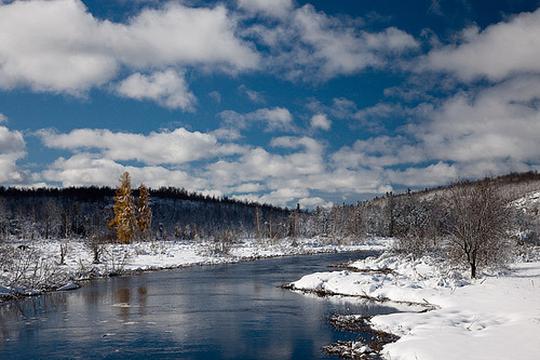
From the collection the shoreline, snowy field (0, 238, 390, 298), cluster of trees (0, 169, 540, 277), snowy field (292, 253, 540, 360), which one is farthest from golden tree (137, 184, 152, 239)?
snowy field (292, 253, 540, 360)

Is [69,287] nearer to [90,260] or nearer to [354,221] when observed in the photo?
[90,260]

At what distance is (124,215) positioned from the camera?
72125mm

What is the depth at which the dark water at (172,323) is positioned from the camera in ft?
57.6

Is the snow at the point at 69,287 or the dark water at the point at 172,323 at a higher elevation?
the snow at the point at 69,287

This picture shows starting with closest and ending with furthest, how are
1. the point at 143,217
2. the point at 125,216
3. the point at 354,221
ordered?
the point at 125,216
the point at 143,217
the point at 354,221

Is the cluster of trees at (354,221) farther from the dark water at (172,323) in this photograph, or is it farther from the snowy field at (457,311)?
the dark water at (172,323)

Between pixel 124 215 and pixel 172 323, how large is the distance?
173ft

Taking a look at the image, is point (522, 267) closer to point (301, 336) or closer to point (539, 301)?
point (539, 301)

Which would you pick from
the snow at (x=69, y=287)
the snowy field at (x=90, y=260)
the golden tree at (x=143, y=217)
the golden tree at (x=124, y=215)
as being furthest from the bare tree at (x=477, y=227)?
the golden tree at (x=143, y=217)

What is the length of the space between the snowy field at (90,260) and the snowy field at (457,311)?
18544 millimetres

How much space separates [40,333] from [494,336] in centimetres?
1795

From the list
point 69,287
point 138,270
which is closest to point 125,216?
point 138,270

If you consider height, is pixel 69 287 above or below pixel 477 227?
below

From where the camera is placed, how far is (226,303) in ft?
92.4
